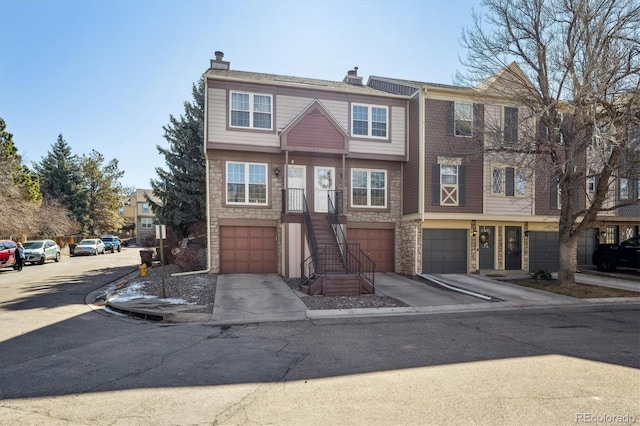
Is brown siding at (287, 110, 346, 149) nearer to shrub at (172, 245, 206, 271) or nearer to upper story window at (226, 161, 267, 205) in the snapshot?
upper story window at (226, 161, 267, 205)

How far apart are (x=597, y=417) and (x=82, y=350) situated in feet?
24.5

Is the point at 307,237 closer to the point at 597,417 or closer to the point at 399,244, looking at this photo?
the point at 399,244

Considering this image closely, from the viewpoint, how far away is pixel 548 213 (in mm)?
17297

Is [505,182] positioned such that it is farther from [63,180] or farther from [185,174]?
[63,180]

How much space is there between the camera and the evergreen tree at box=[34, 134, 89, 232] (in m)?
40.8

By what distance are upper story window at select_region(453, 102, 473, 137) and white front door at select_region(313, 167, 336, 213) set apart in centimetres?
562

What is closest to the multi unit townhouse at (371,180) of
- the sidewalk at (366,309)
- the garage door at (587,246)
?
the sidewalk at (366,309)

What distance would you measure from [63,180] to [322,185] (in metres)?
37.6

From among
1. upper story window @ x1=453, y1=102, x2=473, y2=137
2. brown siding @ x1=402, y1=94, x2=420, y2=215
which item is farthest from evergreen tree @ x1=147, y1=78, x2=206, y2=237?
upper story window @ x1=453, y1=102, x2=473, y2=137

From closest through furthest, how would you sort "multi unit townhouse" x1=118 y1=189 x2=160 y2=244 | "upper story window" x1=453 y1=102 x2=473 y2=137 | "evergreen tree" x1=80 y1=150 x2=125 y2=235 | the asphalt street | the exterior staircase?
the asphalt street, the exterior staircase, "upper story window" x1=453 y1=102 x2=473 y2=137, "evergreen tree" x1=80 y1=150 x2=125 y2=235, "multi unit townhouse" x1=118 y1=189 x2=160 y2=244

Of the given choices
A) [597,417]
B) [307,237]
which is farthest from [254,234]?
[597,417]

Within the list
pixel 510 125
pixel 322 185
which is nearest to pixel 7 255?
pixel 322 185

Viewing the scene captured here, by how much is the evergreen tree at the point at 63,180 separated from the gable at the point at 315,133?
35.7 m

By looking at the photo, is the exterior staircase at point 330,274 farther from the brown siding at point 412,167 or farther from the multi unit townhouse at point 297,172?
the brown siding at point 412,167
